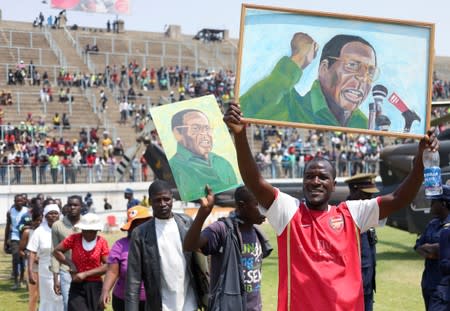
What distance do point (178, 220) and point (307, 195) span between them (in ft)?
6.67

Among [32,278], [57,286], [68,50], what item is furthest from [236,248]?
[68,50]

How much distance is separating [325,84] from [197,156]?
174 centimetres

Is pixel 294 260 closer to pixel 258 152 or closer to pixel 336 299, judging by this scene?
pixel 336 299

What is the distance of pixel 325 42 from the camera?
4.95m

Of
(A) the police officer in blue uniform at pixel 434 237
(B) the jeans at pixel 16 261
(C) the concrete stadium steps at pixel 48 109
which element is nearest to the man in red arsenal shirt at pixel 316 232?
(A) the police officer in blue uniform at pixel 434 237

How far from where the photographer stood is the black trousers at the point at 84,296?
7695 millimetres

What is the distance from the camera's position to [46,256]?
9641 millimetres

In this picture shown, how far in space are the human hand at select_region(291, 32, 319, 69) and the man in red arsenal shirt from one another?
714 mm

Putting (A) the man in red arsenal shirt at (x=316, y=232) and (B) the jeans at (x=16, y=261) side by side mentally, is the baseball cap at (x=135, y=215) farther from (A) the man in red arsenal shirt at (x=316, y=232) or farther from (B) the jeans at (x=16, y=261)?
(B) the jeans at (x=16, y=261)

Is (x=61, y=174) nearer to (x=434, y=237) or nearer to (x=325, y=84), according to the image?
(x=434, y=237)

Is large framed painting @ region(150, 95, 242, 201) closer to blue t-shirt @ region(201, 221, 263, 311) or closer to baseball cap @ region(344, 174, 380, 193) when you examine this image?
blue t-shirt @ region(201, 221, 263, 311)

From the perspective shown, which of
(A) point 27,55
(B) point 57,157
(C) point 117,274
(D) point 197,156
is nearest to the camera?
(D) point 197,156

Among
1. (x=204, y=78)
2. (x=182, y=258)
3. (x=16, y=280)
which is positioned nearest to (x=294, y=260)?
(x=182, y=258)

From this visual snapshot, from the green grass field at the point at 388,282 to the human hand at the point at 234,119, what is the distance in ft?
23.2
